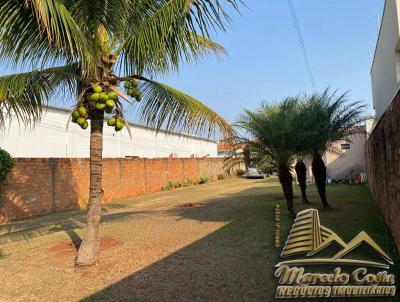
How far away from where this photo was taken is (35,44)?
525 cm

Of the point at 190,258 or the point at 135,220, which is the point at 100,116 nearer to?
the point at 190,258

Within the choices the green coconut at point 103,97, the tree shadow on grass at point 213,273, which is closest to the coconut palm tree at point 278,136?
the tree shadow on grass at point 213,273

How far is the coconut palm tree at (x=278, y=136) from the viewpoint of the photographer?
30.8ft

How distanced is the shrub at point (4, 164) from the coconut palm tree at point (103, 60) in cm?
599

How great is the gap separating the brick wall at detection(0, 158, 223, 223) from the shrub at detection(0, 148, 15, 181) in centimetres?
60

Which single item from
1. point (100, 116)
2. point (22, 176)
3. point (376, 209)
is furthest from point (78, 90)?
point (376, 209)

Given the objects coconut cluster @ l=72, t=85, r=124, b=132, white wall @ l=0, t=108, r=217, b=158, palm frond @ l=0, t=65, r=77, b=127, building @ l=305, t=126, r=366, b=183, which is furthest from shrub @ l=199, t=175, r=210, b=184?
coconut cluster @ l=72, t=85, r=124, b=132

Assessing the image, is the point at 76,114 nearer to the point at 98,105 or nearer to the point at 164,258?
the point at 98,105

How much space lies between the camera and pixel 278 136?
933 centimetres

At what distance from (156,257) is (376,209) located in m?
6.94

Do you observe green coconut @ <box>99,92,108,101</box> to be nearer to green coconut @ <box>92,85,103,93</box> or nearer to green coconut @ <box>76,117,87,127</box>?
green coconut @ <box>92,85,103,93</box>

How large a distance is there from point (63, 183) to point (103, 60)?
1013 cm

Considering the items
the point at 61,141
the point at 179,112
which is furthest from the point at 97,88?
the point at 61,141

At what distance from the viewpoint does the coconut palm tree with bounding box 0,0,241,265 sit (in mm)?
5086
